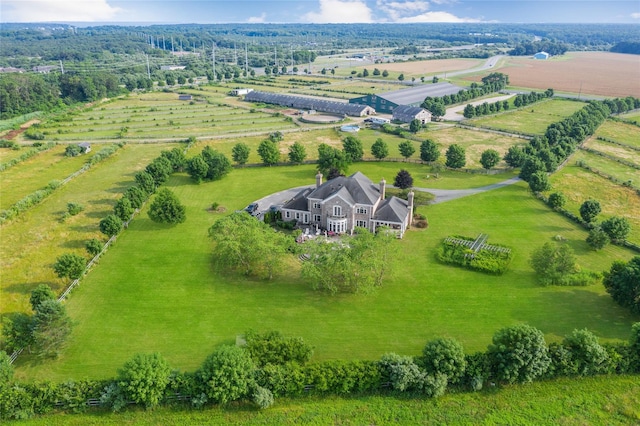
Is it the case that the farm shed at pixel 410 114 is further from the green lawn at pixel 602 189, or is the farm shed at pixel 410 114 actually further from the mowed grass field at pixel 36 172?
the mowed grass field at pixel 36 172

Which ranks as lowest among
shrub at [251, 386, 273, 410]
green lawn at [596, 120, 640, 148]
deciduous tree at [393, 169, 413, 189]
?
shrub at [251, 386, 273, 410]

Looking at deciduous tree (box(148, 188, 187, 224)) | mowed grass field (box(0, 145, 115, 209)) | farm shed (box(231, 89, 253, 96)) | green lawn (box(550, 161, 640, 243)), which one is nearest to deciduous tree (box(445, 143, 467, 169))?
green lawn (box(550, 161, 640, 243))

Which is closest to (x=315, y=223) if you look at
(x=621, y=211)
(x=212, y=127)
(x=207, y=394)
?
(x=207, y=394)

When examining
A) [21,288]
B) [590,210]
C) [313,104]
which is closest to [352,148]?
[590,210]

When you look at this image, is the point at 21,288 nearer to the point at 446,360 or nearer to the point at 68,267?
the point at 68,267

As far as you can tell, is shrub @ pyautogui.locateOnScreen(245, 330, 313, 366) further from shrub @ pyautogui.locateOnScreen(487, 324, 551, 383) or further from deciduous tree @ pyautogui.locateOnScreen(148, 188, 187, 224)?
deciduous tree @ pyautogui.locateOnScreen(148, 188, 187, 224)
